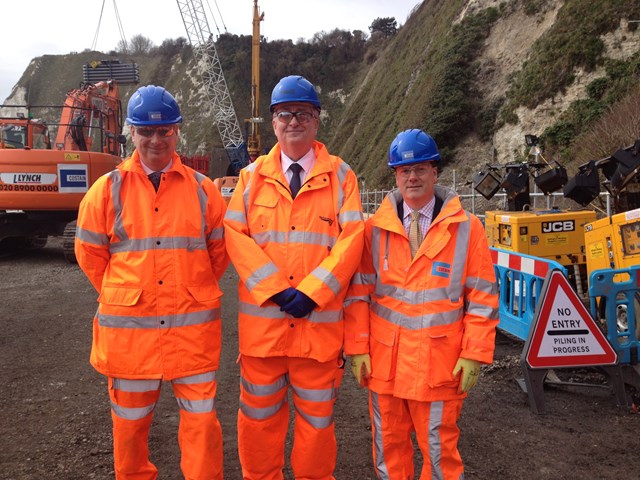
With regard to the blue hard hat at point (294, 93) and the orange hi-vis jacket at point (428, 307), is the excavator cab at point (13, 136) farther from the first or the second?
the orange hi-vis jacket at point (428, 307)

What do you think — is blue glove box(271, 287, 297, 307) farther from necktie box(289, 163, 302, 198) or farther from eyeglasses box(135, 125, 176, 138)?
eyeglasses box(135, 125, 176, 138)

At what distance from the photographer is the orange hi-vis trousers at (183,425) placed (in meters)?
2.71

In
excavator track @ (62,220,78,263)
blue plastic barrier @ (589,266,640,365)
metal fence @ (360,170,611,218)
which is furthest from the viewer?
excavator track @ (62,220,78,263)

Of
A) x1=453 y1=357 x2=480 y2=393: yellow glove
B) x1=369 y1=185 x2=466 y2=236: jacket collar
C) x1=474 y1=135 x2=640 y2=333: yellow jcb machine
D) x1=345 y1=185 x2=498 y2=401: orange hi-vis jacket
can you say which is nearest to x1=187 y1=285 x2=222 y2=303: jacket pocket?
x1=345 y1=185 x2=498 y2=401: orange hi-vis jacket

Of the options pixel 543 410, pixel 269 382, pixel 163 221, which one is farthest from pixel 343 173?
pixel 543 410

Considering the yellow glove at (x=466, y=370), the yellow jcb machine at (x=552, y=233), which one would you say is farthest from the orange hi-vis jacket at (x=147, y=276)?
the yellow jcb machine at (x=552, y=233)

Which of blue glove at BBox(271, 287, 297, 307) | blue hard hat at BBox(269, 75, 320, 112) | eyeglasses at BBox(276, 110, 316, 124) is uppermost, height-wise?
blue hard hat at BBox(269, 75, 320, 112)

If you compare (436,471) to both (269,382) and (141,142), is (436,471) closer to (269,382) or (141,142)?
(269,382)

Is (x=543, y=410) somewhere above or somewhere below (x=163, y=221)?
below

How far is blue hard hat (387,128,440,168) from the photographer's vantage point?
2.82 metres

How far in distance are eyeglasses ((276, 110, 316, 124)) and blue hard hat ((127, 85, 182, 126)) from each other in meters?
0.55

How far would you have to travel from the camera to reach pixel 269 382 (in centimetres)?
280

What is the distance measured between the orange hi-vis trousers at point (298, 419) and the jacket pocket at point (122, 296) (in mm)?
652

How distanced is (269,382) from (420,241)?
1.10m
